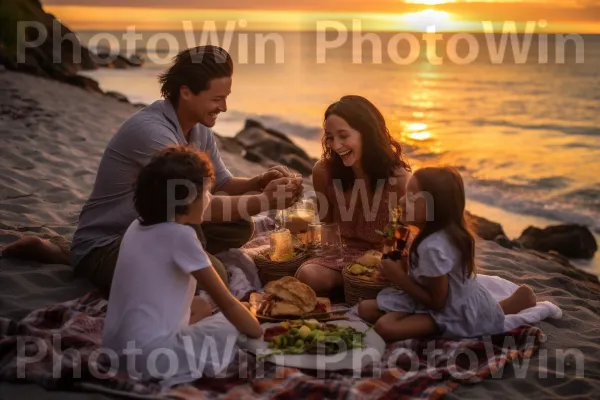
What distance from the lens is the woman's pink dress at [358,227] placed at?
220 inches

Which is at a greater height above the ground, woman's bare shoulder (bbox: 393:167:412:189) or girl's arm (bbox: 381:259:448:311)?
woman's bare shoulder (bbox: 393:167:412:189)

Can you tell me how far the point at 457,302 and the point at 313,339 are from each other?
3.40 feet

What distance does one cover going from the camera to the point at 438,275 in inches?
171

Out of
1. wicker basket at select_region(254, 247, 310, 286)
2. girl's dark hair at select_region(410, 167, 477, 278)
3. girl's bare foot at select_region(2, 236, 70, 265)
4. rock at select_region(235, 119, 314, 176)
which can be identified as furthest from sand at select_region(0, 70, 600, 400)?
wicker basket at select_region(254, 247, 310, 286)

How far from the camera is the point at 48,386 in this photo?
3678mm

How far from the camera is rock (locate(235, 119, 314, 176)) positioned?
12.7m

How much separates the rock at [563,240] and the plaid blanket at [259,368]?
5425 mm

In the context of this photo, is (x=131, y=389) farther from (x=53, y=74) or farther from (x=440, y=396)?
(x=53, y=74)

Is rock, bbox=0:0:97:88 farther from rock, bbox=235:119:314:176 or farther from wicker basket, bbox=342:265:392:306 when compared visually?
wicker basket, bbox=342:265:392:306

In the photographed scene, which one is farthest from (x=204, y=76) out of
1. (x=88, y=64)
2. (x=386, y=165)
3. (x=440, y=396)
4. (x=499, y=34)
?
(x=499, y=34)

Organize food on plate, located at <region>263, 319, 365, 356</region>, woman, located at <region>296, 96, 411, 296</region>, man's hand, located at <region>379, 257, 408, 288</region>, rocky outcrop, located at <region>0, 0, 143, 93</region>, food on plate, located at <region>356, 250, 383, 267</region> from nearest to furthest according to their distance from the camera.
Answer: food on plate, located at <region>263, 319, 365, 356</region> → man's hand, located at <region>379, 257, 408, 288</region> → food on plate, located at <region>356, 250, 383, 267</region> → woman, located at <region>296, 96, 411, 296</region> → rocky outcrop, located at <region>0, 0, 143, 93</region>

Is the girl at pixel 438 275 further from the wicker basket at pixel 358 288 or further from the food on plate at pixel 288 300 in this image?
the food on plate at pixel 288 300

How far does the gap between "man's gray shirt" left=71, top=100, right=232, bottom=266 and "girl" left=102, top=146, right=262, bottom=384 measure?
112 centimetres

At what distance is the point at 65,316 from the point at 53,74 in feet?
50.1
